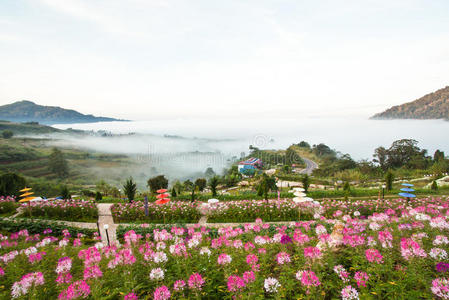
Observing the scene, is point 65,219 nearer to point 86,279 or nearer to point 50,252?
point 50,252

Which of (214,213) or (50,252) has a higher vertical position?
(50,252)

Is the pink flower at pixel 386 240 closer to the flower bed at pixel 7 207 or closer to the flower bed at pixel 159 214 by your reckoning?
the flower bed at pixel 159 214

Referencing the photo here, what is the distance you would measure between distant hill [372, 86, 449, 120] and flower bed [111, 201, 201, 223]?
176056 mm

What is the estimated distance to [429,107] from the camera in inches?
5246

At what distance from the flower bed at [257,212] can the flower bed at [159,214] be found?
986 millimetres

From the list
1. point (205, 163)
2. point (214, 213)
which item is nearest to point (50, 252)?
point (214, 213)

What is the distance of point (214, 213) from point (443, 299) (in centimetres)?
977

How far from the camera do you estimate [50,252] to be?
4.01 m

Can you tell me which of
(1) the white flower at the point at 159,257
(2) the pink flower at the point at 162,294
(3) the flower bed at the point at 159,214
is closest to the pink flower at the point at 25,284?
(1) the white flower at the point at 159,257

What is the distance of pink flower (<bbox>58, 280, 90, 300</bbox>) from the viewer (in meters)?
2.29

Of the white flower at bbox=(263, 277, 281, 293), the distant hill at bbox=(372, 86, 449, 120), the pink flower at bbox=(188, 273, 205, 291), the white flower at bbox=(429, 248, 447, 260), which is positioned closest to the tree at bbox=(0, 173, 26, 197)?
the pink flower at bbox=(188, 273, 205, 291)

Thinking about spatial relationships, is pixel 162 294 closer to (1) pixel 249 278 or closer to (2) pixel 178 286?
(2) pixel 178 286

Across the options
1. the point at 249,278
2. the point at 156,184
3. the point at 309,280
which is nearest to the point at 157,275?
the point at 249,278

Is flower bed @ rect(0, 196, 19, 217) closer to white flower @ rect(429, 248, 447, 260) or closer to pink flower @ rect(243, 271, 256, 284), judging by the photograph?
pink flower @ rect(243, 271, 256, 284)
